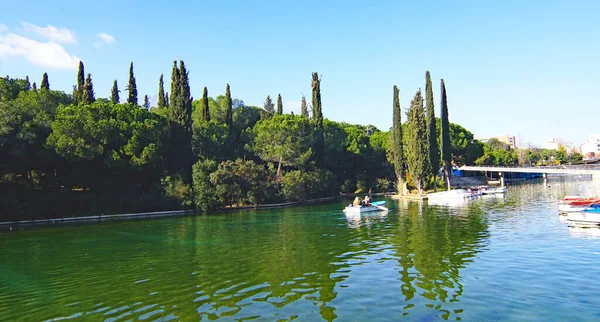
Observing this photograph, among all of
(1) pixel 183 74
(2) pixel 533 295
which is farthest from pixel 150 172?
(2) pixel 533 295

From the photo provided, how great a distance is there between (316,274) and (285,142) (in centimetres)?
4198

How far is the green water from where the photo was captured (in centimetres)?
1146

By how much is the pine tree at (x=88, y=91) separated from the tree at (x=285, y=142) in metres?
22.3

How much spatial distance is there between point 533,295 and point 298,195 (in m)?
41.6

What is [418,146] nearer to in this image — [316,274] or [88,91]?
[316,274]

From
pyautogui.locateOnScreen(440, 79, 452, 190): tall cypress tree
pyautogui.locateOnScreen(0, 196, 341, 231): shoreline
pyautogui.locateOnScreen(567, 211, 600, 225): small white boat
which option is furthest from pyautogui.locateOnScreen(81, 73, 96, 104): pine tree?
pyautogui.locateOnScreen(567, 211, 600, 225): small white boat

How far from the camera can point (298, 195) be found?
53.0 metres

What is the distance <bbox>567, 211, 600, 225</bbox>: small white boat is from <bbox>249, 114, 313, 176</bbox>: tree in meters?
35.0

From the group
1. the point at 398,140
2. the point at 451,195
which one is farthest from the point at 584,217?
the point at 398,140

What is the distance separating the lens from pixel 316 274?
15594 mm

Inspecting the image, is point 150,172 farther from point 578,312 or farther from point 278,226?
point 578,312

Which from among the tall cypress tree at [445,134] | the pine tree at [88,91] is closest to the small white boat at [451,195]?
the tall cypress tree at [445,134]

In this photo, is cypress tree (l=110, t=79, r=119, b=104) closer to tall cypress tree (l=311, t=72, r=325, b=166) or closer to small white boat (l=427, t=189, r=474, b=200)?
tall cypress tree (l=311, t=72, r=325, b=166)

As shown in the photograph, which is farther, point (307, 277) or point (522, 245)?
point (522, 245)
